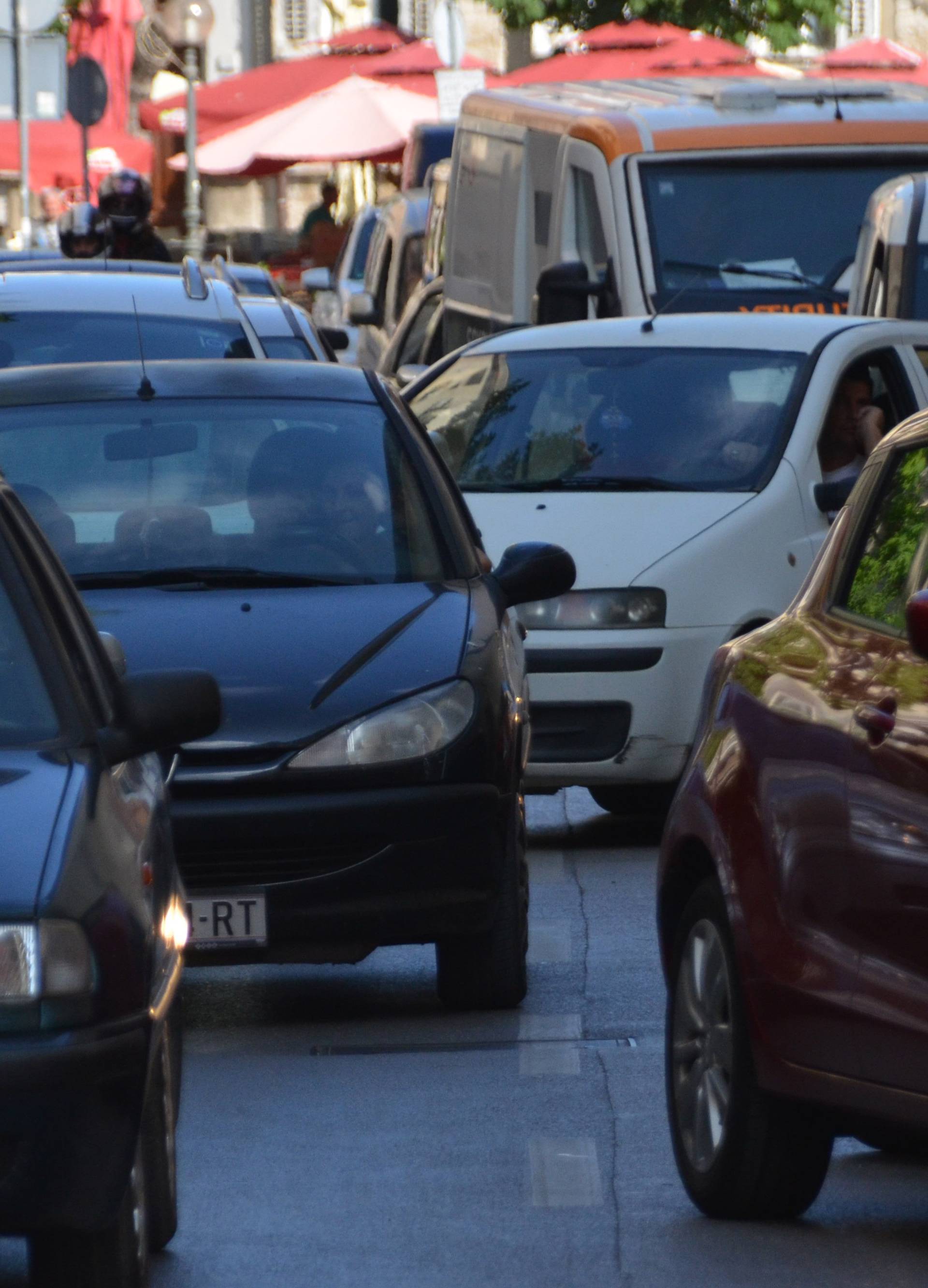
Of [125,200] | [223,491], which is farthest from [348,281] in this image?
[223,491]

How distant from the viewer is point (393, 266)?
26.7m

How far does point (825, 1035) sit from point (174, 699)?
1.25 meters

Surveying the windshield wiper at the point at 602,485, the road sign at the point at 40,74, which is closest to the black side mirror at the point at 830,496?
the windshield wiper at the point at 602,485

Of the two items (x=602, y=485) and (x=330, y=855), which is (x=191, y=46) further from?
(x=330, y=855)

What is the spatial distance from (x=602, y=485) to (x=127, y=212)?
24.3 feet

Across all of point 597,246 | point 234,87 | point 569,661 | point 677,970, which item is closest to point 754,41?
point 234,87

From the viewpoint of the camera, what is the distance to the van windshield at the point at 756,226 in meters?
16.7

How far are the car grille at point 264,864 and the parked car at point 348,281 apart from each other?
20.1 meters

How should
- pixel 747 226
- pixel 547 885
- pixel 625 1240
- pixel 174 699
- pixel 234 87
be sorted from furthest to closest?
1. pixel 234 87
2. pixel 747 226
3. pixel 547 885
4. pixel 625 1240
5. pixel 174 699

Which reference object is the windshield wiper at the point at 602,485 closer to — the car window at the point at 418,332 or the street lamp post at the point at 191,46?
the car window at the point at 418,332

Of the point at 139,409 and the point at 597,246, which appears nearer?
the point at 139,409

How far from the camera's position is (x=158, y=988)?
16.1 feet

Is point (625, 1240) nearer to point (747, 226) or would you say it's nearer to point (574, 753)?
point (574, 753)

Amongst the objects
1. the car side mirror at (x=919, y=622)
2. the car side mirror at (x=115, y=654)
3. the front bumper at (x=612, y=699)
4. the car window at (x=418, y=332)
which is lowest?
the car window at (x=418, y=332)
